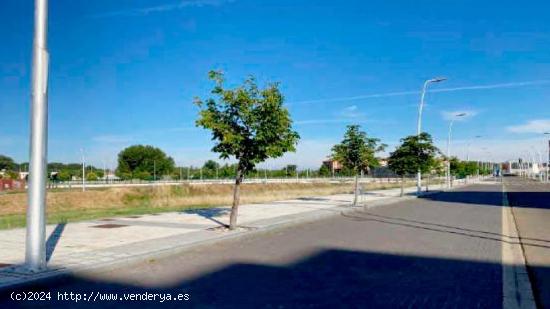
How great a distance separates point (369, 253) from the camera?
36.0ft

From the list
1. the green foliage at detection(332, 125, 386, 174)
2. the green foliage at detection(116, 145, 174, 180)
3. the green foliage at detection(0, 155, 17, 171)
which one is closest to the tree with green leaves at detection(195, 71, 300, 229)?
the green foliage at detection(332, 125, 386, 174)

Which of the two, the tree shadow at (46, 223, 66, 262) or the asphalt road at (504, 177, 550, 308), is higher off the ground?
the tree shadow at (46, 223, 66, 262)

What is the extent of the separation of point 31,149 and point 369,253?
7004mm

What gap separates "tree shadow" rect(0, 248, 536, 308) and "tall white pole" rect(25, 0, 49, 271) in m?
0.98

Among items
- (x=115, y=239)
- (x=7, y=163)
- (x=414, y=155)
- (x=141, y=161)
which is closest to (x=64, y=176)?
(x=141, y=161)

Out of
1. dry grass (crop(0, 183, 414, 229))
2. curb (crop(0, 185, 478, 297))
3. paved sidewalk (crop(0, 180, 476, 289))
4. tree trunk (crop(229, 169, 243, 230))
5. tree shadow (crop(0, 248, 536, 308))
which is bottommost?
dry grass (crop(0, 183, 414, 229))

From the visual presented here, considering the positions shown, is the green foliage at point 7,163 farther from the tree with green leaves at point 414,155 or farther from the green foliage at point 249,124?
the green foliage at point 249,124

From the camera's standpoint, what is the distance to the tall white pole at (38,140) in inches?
332

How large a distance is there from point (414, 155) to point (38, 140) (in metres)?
31.1

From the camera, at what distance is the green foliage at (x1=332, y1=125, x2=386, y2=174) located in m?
25.8

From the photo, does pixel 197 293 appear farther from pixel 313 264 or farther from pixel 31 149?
pixel 31 149

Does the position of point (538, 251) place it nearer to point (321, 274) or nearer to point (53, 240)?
point (321, 274)

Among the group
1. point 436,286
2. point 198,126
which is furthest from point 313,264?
point 198,126

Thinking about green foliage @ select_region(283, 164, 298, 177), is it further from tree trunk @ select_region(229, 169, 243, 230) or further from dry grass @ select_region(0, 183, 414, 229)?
tree trunk @ select_region(229, 169, 243, 230)
